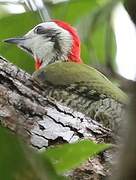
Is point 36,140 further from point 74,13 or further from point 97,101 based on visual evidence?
point 97,101

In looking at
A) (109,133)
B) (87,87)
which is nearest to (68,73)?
(87,87)

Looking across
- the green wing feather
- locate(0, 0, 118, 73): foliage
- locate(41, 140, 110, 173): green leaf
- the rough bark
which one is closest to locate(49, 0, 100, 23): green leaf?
locate(0, 0, 118, 73): foliage

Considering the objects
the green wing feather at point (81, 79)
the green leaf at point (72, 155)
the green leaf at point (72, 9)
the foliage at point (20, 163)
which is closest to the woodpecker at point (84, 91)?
the green wing feather at point (81, 79)

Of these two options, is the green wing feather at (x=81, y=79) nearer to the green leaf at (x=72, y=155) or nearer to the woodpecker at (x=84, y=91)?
the woodpecker at (x=84, y=91)

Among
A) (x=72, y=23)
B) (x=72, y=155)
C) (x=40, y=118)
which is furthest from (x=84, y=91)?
(x=72, y=155)

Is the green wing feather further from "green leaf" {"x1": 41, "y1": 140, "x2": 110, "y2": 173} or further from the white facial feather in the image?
"green leaf" {"x1": 41, "y1": 140, "x2": 110, "y2": 173}

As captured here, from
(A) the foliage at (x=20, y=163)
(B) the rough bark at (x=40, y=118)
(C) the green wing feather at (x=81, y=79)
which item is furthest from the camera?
(C) the green wing feather at (x=81, y=79)

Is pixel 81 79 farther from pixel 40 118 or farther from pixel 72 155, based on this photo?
pixel 72 155
